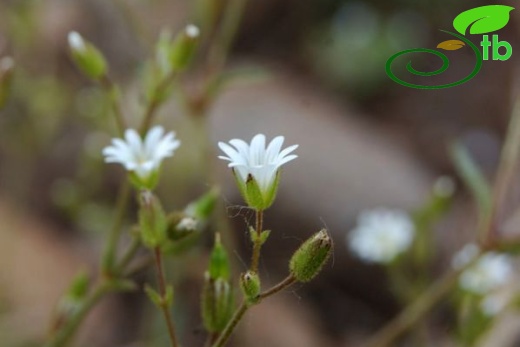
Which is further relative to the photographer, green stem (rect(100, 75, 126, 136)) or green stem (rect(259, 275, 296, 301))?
green stem (rect(100, 75, 126, 136))

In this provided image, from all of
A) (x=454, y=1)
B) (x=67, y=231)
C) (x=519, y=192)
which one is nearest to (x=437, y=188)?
(x=519, y=192)

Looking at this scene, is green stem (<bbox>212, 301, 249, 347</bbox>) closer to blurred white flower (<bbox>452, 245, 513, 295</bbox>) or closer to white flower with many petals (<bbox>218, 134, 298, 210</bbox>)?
white flower with many petals (<bbox>218, 134, 298, 210</bbox>)

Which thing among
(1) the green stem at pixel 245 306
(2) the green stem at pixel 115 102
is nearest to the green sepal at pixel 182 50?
(2) the green stem at pixel 115 102

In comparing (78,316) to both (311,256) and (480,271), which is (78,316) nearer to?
(311,256)

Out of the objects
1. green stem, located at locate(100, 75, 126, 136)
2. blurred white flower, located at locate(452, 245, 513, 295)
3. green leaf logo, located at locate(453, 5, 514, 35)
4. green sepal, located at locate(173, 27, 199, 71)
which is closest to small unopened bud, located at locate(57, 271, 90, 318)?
green stem, located at locate(100, 75, 126, 136)

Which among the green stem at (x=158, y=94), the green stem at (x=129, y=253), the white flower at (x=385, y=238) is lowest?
Answer: the white flower at (x=385, y=238)

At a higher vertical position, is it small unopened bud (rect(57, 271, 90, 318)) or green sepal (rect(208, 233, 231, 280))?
small unopened bud (rect(57, 271, 90, 318))

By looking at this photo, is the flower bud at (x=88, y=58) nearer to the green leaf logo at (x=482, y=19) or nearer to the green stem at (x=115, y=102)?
the green stem at (x=115, y=102)

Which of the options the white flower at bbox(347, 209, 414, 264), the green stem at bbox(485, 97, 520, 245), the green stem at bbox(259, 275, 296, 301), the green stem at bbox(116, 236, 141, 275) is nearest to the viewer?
the green stem at bbox(259, 275, 296, 301)
